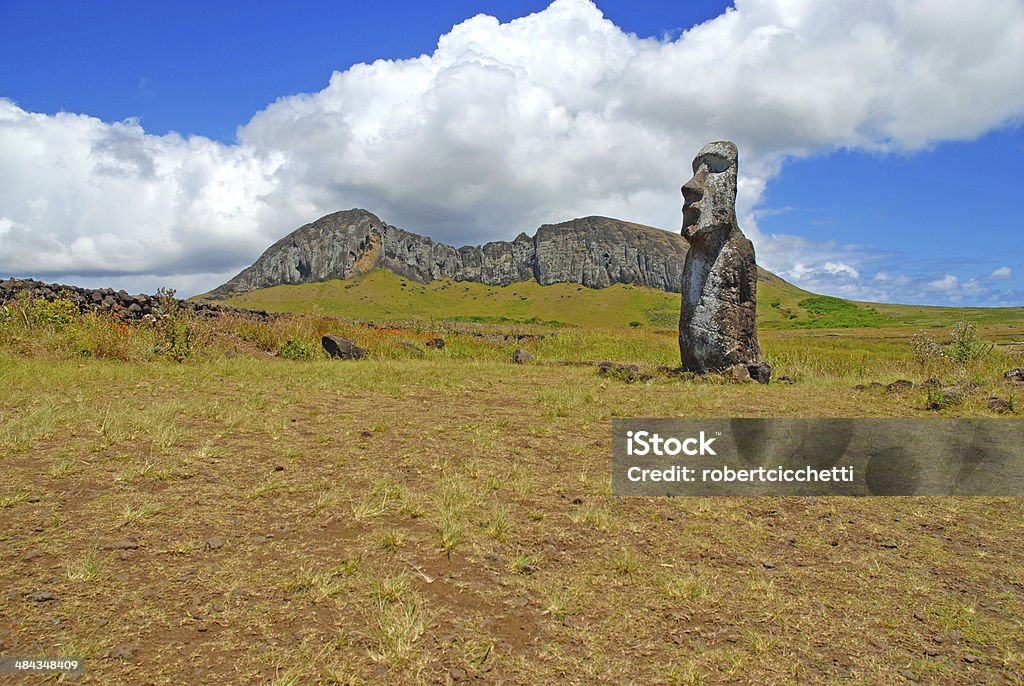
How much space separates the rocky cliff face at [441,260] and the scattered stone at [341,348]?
163m

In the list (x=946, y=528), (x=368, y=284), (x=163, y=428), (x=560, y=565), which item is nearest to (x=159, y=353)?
(x=163, y=428)

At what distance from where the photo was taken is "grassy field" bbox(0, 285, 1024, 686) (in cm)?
264

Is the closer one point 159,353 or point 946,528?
point 946,528

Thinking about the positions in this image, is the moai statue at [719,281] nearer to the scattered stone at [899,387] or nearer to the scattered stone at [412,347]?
the scattered stone at [899,387]

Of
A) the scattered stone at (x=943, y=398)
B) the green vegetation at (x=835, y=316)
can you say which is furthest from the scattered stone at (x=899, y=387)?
the green vegetation at (x=835, y=316)

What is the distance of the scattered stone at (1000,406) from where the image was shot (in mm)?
8156

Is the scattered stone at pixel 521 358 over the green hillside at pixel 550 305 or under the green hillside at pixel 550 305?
under

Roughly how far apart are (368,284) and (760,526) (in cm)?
15664

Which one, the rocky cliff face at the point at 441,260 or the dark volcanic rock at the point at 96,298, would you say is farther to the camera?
the rocky cliff face at the point at 441,260

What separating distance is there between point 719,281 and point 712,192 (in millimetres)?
2037

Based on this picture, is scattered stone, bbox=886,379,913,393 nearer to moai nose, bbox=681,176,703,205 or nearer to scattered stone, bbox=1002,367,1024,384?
scattered stone, bbox=1002,367,1024,384

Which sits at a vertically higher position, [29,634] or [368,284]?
[368,284]

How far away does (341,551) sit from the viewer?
3.55 meters

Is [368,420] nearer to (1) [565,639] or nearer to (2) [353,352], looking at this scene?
(1) [565,639]
